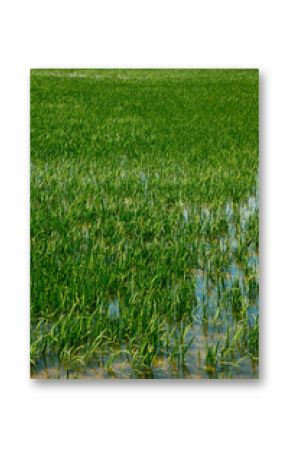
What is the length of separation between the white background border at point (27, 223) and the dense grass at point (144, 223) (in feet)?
0.33

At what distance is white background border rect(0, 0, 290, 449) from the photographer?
4848 mm

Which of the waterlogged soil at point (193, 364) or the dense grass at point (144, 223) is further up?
the dense grass at point (144, 223)

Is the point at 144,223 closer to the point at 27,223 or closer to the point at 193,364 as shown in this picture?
the point at 27,223

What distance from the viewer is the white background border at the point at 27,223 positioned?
4848 millimetres

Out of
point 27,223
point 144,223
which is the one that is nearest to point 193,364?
point 144,223

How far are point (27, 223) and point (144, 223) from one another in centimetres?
76

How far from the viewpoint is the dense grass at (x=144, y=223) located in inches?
185

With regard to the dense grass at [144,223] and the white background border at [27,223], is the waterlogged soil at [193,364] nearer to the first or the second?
the dense grass at [144,223]

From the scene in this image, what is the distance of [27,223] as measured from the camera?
16.3 feet

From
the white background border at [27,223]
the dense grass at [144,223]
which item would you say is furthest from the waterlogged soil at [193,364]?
the white background border at [27,223]

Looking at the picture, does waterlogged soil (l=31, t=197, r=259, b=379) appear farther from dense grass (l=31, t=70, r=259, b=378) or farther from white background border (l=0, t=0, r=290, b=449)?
white background border (l=0, t=0, r=290, b=449)

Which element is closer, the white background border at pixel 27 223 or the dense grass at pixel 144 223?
the dense grass at pixel 144 223

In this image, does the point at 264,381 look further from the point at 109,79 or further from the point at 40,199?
the point at 109,79
